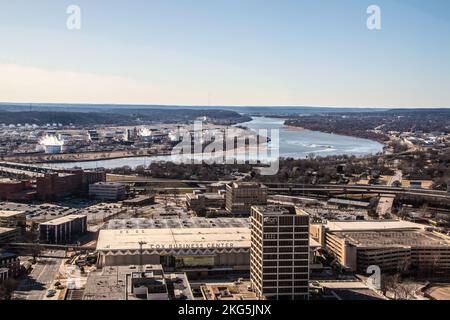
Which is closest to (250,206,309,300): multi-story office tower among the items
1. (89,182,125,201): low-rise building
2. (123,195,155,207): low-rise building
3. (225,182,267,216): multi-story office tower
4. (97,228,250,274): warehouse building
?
(97,228,250,274): warehouse building

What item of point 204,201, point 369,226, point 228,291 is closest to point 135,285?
point 228,291

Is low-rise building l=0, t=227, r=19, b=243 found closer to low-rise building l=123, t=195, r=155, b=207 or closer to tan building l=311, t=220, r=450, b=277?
low-rise building l=123, t=195, r=155, b=207

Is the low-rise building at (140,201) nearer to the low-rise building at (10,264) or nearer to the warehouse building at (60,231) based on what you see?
the warehouse building at (60,231)

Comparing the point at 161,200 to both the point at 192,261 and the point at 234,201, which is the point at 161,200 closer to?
the point at 234,201

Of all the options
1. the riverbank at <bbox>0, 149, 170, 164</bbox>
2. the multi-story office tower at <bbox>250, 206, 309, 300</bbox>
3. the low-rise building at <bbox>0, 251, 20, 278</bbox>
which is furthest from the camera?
the riverbank at <bbox>0, 149, 170, 164</bbox>

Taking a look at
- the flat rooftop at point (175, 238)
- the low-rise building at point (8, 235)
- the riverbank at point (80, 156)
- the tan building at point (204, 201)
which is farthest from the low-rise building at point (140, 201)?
the riverbank at point (80, 156)

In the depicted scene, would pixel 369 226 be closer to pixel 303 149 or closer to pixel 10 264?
pixel 10 264

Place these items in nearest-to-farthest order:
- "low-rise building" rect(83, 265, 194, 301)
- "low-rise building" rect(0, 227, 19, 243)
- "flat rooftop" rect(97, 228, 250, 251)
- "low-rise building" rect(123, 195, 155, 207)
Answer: "low-rise building" rect(83, 265, 194, 301) < "flat rooftop" rect(97, 228, 250, 251) < "low-rise building" rect(0, 227, 19, 243) < "low-rise building" rect(123, 195, 155, 207)
